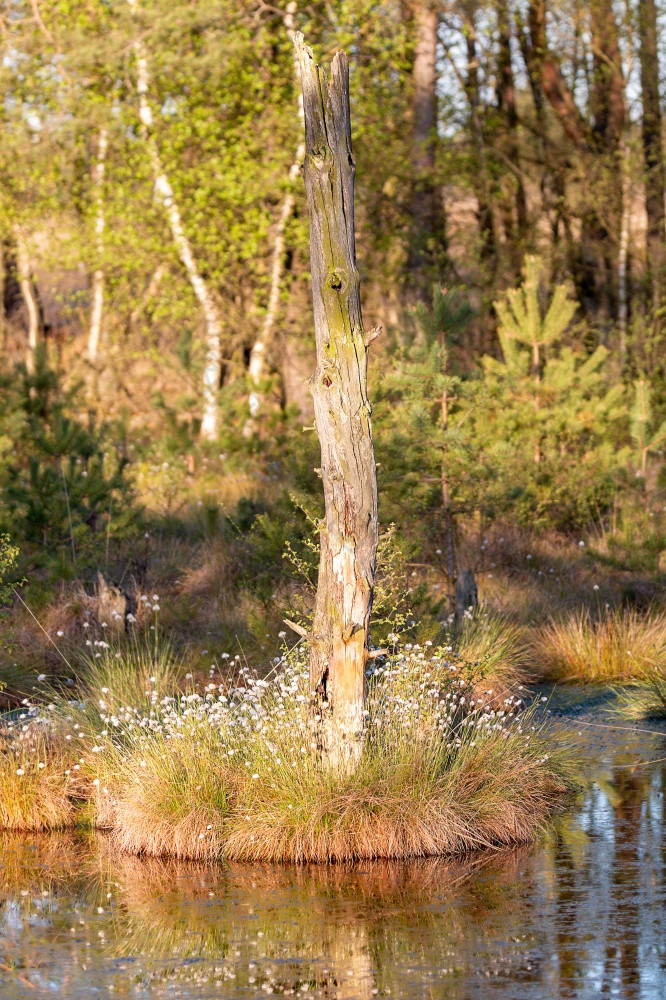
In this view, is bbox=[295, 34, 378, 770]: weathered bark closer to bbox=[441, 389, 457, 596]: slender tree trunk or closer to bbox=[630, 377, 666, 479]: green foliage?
bbox=[441, 389, 457, 596]: slender tree trunk

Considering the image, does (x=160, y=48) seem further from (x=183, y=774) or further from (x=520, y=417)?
(x=183, y=774)

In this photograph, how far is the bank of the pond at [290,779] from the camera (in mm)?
7270

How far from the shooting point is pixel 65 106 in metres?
22.5

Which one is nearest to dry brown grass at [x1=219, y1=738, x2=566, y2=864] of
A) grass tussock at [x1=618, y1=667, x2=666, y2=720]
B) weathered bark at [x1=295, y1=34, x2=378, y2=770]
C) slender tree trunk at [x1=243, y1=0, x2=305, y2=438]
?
weathered bark at [x1=295, y1=34, x2=378, y2=770]

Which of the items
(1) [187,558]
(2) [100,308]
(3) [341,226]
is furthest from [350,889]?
(2) [100,308]

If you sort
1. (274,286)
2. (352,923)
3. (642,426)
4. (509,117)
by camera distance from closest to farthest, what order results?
(352,923) → (642,426) → (274,286) → (509,117)

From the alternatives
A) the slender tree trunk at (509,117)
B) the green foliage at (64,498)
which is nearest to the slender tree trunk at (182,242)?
the slender tree trunk at (509,117)

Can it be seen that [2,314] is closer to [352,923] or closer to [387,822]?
[387,822]

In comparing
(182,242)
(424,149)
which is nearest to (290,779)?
(182,242)

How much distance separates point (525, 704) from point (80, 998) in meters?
5.72

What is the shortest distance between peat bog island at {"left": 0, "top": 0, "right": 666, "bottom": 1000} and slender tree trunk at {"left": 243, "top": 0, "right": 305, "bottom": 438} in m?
0.12

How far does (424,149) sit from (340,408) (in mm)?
15987

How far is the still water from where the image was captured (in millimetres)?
5414

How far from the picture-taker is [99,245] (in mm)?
23406
